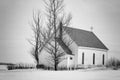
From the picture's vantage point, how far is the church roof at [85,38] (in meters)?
46.9

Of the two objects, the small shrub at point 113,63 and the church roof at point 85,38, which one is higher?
the church roof at point 85,38

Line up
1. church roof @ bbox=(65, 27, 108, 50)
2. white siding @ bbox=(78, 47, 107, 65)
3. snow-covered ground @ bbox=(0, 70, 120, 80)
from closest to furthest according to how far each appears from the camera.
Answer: snow-covered ground @ bbox=(0, 70, 120, 80) → white siding @ bbox=(78, 47, 107, 65) → church roof @ bbox=(65, 27, 108, 50)

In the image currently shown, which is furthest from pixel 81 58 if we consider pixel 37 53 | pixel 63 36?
pixel 37 53

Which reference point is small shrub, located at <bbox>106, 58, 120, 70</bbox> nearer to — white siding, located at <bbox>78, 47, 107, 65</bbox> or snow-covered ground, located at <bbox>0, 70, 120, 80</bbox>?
white siding, located at <bbox>78, 47, 107, 65</bbox>

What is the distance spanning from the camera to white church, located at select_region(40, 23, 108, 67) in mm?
43594

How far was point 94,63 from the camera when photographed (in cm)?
5106

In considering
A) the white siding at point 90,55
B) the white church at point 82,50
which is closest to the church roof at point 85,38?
the white church at point 82,50

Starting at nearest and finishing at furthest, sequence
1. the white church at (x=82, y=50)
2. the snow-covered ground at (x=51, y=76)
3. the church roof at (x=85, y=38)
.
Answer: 1. the snow-covered ground at (x=51, y=76)
2. the white church at (x=82, y=50)
3. the church roof at (x=85, y=38)

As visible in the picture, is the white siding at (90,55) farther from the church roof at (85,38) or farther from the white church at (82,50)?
the church roof at (85,38)

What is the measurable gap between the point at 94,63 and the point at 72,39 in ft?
31.7

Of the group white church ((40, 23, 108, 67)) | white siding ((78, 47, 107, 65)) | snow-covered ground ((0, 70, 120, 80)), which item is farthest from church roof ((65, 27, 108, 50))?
snow-covered ground ((0, 70, 120, 80))

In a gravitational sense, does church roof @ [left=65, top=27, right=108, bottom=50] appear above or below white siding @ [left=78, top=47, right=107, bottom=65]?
above

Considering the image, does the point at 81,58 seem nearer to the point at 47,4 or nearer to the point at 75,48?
the point at 75,48

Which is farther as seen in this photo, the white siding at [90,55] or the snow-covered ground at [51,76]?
the white siding at [90,55]
